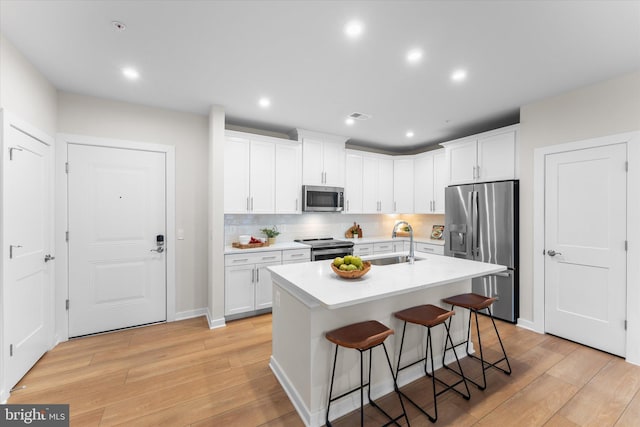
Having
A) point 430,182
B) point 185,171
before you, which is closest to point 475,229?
point 430,182

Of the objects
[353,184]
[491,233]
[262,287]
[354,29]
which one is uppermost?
[354,29]

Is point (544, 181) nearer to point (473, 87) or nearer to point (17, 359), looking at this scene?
point (473, 87)

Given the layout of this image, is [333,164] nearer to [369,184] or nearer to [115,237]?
[369,184]

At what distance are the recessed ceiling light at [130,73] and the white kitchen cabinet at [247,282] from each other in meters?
2.13

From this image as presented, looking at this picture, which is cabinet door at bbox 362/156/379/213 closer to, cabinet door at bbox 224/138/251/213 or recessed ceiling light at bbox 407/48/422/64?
cabinet door at bbox 224/138/251/213

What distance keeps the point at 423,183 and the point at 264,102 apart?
10.6 ft

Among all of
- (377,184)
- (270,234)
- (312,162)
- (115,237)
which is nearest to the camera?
(115,237)

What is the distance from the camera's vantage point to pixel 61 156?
9.67 ft

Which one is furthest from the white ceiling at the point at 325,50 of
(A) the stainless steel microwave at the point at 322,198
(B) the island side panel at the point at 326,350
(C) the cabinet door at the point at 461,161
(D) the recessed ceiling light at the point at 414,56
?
(B) the island side panel at the point at 326,350

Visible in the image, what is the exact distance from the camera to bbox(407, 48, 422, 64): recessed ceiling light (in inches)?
86.6

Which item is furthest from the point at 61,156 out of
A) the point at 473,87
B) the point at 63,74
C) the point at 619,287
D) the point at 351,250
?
the point at 619,287

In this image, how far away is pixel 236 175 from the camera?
3785 mm

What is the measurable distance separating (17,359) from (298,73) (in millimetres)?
3363

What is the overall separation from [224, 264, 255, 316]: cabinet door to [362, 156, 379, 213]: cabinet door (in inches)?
95.6
